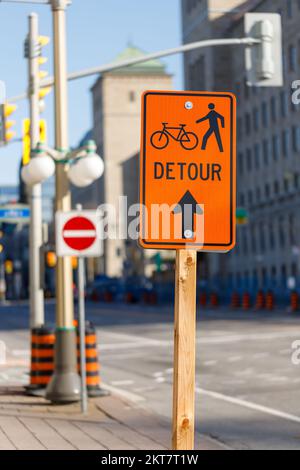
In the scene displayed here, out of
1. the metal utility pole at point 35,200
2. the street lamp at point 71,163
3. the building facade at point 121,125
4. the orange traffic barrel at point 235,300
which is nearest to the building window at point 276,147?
the orange traffic barrel at point 235,300

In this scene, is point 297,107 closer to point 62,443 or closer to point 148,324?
point 148,324

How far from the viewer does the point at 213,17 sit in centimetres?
9781

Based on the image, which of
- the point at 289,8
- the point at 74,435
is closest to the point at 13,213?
the point at 74,435

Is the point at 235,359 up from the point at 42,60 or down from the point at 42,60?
down

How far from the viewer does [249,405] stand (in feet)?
49.9

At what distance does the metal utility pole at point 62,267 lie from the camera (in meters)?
15.3

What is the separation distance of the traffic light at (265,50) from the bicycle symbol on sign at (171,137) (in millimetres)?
11391

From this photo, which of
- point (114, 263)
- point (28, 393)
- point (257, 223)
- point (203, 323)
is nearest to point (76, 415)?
point (28, 393)

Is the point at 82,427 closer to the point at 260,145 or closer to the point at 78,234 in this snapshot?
the point at 78,234

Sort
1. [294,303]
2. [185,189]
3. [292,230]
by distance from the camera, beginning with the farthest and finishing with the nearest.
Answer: [292,230], [294,303], [185,189]

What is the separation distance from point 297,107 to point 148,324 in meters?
44.4

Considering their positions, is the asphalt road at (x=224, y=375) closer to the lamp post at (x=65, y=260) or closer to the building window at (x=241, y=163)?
the lamp post at (x=65, y=260)

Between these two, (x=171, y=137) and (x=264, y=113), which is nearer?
(x=171, y=137)

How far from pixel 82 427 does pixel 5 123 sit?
341 inches
